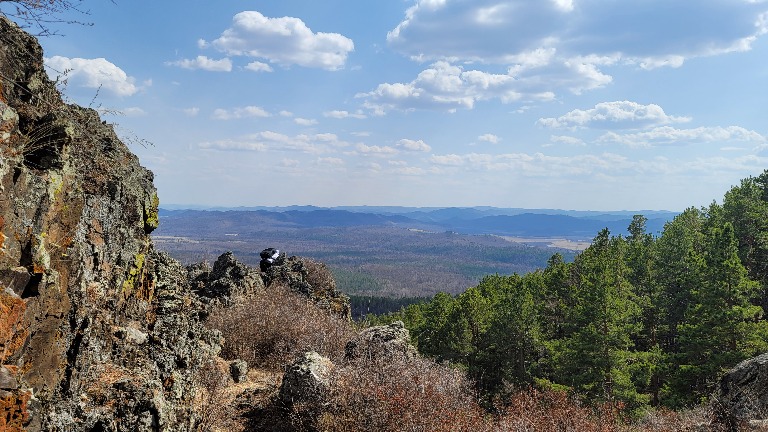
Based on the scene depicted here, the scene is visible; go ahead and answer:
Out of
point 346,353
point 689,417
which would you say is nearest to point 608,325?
point 689,417

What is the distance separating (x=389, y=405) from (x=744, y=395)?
1422cm

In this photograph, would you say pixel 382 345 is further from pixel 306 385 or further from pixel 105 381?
pixel 105 381

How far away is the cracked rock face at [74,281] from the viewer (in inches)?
225

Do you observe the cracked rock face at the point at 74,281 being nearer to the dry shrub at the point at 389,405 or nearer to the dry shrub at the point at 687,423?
the dry shrub at the point at 389,405

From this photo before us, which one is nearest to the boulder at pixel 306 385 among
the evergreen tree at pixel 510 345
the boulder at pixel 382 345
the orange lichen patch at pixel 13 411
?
the boulder at pixel 382 345

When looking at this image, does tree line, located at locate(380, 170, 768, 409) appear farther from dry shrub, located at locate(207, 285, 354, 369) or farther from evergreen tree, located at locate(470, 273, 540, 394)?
dry shrub, located at locate(207, 285, 354, 369)

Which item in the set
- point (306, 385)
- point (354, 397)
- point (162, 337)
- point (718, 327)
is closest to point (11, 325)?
point (162, 337)

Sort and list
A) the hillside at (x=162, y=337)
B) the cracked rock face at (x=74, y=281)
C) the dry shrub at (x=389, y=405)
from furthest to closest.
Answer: the dry shrub at (x=389, y=405) < the hillside at (x=162, y=337) < the cracked rock face at (x=74, y=281)

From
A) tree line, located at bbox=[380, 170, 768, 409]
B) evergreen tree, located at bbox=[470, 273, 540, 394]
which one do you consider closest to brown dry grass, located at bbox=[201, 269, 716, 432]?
tree line, located at bbox=[380, 170, 768, 409]

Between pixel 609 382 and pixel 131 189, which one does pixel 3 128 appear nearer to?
pixel 131 189

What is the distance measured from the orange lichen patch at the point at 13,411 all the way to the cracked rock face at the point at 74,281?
1 centimetres

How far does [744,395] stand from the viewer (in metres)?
16.3

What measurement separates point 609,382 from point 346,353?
73.7 ft

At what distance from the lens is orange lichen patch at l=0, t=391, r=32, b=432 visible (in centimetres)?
505
